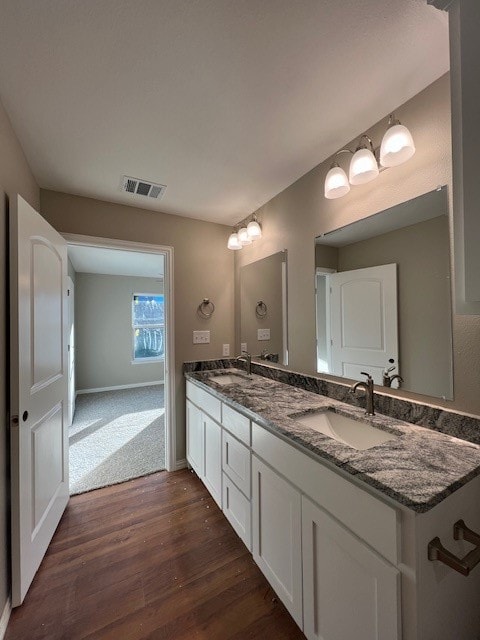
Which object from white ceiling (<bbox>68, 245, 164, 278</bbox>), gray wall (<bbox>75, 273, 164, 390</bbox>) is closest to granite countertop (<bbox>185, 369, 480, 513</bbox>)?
white ceiling (<bbox>68, 245, 164, 278</bbox>)

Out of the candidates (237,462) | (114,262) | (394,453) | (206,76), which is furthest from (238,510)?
(114,262)

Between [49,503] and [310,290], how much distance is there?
2136 millimetres

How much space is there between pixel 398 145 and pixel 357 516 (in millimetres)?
1455

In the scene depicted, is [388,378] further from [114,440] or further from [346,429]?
[114,440]

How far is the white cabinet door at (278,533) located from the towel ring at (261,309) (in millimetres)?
1237

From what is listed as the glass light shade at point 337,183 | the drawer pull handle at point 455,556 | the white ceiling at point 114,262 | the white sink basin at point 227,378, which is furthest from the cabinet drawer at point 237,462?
the white ceiling at point 114,262

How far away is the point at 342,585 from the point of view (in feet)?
2.84

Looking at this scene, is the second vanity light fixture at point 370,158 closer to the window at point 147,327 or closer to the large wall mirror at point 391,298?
the large wall mirror at point 391,298

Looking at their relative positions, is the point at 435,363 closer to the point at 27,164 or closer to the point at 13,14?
the point at 13,14

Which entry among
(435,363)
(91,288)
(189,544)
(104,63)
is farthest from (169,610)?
(91,288)

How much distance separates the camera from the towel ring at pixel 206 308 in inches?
101

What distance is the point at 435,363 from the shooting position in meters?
1.16

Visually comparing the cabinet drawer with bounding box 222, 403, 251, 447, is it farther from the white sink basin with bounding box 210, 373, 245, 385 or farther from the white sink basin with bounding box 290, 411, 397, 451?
the white sink basin with bounding box 210, 373, 245, 385

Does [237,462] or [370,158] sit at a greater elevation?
[370,158]
